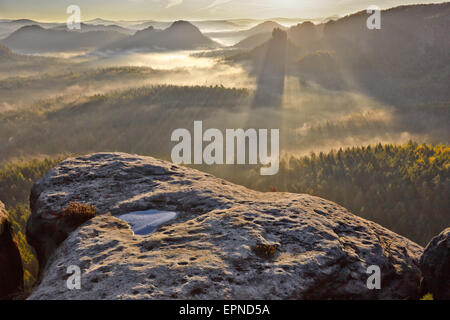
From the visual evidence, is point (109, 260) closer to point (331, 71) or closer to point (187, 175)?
point (187, 175)

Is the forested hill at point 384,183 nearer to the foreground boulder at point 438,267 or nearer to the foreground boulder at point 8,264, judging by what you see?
the foreground boulder at point 438,267

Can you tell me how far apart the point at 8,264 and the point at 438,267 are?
1239 cm

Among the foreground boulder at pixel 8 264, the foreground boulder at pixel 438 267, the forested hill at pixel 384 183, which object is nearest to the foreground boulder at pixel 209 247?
the foreground boulder at pixel 438 267

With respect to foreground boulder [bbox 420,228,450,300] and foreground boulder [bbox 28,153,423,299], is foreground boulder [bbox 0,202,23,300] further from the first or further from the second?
foreground boulder [bbox 420,228,450,300]

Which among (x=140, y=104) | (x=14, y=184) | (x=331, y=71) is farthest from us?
(x=331, y=71)

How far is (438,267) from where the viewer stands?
749 centimetres

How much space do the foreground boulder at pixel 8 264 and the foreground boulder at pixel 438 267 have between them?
12.0 metres

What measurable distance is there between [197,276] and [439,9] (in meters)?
112

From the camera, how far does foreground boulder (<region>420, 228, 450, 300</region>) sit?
726 centimetres

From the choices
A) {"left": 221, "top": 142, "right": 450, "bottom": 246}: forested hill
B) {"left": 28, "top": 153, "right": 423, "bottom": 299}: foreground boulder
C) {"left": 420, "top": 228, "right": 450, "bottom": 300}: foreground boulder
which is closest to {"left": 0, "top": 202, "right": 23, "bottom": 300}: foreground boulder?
{"left": 28, "top": 153, "right": 423, "bottom": 299}: foreground boulder

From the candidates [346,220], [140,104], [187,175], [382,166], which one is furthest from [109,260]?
[140,104]

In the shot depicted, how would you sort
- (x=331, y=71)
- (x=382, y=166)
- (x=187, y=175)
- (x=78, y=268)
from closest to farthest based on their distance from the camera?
1. (x=78, y=268)
2. (x=187, y=175)
3. (x=382, y=166)
4. (x=331, y=71)

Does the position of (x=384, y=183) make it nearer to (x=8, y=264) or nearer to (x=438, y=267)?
(x=438, y=267)

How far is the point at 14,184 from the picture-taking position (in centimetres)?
2509
